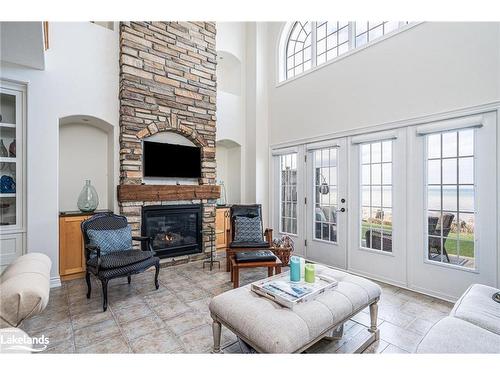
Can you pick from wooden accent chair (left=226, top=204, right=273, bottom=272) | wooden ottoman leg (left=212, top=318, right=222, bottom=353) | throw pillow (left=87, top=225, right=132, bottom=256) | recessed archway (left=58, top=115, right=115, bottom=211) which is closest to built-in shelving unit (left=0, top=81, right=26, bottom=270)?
recessed archway (left=58, top=115, right=115, bottom=211)

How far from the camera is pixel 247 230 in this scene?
3.93 metres

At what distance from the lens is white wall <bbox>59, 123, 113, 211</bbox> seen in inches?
151

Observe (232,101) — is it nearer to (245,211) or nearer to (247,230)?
(245,211)

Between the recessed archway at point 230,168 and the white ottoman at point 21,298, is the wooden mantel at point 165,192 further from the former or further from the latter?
the white ottoman at point 21,298

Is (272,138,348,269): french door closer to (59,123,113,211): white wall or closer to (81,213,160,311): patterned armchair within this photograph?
(81,213,160,311): patterned armchair

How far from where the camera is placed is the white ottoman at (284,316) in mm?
1419

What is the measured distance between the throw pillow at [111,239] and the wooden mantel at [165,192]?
0.61 m

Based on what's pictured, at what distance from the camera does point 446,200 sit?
9.53 ft

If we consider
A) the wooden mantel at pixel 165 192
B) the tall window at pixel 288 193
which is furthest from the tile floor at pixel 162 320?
the tall window at pixel 288 193

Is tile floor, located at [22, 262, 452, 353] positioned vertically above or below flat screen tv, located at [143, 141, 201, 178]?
below

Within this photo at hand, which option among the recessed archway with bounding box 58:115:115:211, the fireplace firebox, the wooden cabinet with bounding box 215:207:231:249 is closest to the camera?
the recessed archway with bounding box 58:115:115:211

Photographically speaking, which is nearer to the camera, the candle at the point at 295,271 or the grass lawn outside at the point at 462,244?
the candle at the point at 295,271

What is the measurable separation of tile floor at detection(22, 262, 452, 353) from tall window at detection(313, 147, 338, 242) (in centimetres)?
119

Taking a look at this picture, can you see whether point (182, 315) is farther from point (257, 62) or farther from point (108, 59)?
point (257, 62)
